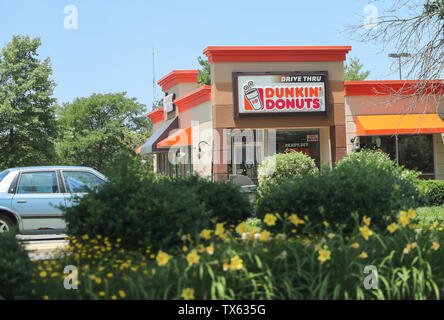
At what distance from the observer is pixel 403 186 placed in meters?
7.37

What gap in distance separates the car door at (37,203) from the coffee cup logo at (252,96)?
12872 millimetres

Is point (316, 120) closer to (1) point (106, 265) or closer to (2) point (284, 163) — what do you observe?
(2) point (284, 163)

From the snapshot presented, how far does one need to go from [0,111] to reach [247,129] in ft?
67.2

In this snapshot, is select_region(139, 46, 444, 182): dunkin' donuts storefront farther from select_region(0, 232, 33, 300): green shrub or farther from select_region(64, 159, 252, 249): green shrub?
select_region(0, 232, 33, 300): green shrub

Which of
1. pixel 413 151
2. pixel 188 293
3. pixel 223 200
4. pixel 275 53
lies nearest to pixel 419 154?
pixel 413 151

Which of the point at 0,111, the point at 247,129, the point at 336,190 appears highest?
the point at 0,111

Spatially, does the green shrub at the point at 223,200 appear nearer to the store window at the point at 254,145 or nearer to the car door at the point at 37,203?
the car door at the point at 37,203

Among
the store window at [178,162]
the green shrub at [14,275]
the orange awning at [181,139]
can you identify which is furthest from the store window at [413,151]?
the green shrub at [14,275]

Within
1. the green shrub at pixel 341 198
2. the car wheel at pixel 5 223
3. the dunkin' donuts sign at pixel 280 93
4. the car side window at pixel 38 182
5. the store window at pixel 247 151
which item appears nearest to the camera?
the green shrub at pixel 341 198

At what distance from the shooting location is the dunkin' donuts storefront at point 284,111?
2319cm

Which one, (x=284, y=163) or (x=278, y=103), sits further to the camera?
(x=278, y=103)

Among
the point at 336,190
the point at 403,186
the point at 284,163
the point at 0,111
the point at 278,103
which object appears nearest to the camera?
the point at 336,190

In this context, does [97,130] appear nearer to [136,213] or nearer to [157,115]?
[157,115]
